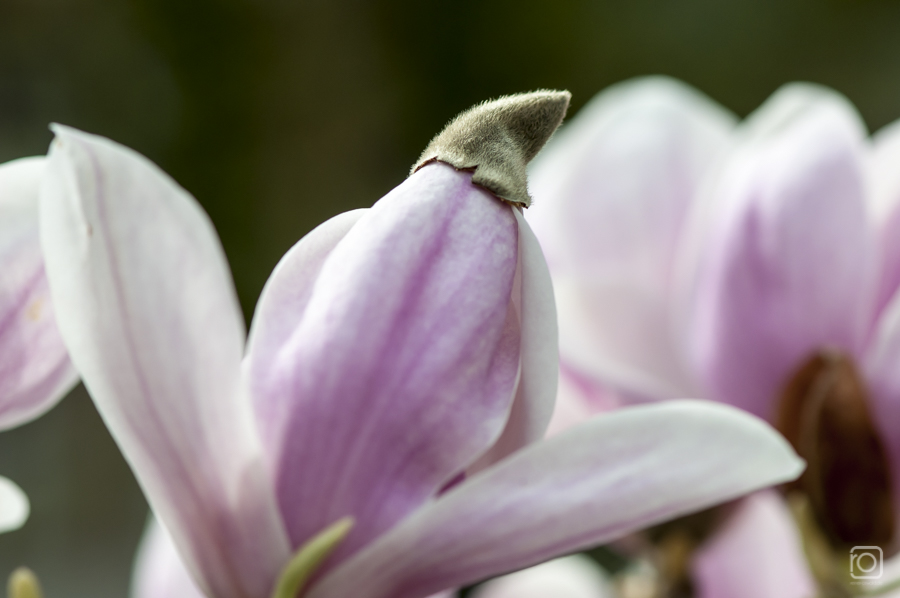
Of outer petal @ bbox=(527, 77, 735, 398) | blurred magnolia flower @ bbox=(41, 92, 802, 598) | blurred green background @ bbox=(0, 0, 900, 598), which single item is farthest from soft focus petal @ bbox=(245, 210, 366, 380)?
blurred green background @ bbox=(0, 0, 900, 598)

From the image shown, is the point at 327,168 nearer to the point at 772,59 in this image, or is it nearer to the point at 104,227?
the point at 772,59

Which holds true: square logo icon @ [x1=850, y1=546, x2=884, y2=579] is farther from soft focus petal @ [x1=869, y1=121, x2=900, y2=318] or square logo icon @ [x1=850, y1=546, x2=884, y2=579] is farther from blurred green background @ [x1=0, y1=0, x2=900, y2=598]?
blurred green background @ [x1=0, y1=0, x2=900, y2=598]

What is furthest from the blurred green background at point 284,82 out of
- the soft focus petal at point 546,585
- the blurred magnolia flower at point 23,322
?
the blurred magnolia flower at point 23,322

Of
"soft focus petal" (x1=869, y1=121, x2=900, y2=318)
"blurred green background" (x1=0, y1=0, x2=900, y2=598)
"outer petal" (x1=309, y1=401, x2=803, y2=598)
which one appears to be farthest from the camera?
"blurred green background" (x1=0, y1=0, x2=900, y2=598)

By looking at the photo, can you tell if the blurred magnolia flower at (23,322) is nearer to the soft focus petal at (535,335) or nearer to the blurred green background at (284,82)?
the soft focus petal at (535,335)

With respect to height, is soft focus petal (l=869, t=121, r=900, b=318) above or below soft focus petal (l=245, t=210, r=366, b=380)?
below

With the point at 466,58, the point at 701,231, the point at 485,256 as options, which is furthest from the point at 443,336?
the point at 466,58

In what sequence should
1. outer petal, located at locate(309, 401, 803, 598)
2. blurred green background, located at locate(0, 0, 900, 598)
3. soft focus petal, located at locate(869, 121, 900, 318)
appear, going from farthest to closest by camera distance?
1. blurred green background, located at locate(0, 0, 900, 598)
2. soft focus petal, located at locate(869, 121, 900, 318)
3. outer petal, located at locate(309, 401, 803, 598)

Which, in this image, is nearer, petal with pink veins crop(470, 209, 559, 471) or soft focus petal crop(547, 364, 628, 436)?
petal with pink veins crop(470, 209, 559, 471)
